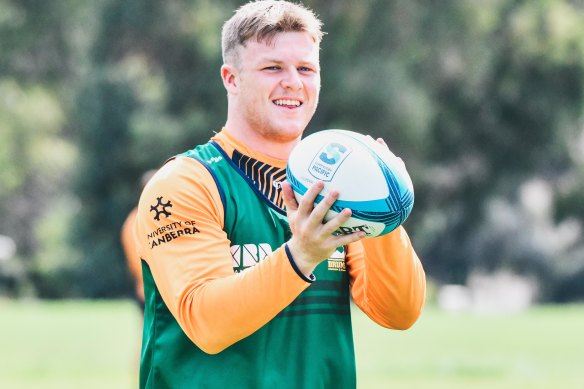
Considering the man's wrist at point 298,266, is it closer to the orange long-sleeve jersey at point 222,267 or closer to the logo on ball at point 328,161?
the orange long-sleeve jersey at point 222,267

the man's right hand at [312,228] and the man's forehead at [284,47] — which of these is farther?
the man's forehead at [284,47]

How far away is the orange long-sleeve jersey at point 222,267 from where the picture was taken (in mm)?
3250

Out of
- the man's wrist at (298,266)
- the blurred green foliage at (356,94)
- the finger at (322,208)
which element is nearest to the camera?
the finger at (322,208)

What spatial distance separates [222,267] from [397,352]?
14.2 meters

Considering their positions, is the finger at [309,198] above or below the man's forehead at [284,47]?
below

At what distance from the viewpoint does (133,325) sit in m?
22.0

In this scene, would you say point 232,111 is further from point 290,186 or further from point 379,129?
point 379,129

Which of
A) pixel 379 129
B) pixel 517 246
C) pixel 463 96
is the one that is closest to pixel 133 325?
pixel 379 129

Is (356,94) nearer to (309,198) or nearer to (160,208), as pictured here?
(160,208)

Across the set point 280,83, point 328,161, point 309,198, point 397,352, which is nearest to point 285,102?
point 280,83

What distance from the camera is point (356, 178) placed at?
3.29 meters

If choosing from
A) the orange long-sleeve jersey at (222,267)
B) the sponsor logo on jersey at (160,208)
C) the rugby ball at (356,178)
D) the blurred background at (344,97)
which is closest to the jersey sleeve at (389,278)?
the orange long-sleeve jersey at (222,267)

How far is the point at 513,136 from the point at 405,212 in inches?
1173

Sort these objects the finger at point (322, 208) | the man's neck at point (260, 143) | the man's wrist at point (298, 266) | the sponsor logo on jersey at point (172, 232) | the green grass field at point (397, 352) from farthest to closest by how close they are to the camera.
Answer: the green grass field at point (397, 352) → the man's neck at point (260, 143) → the sponsor logo on jersey at point (172, 232) → the man's wrist at point (298, 266) → the finger at point (322, 208)
